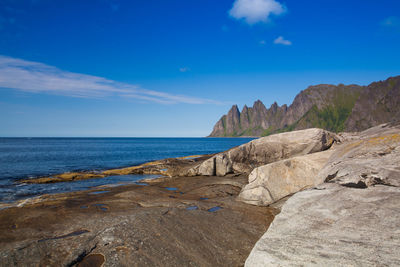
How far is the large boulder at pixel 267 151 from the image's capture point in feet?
57.6

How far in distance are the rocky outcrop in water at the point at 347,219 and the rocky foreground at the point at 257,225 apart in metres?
0.02

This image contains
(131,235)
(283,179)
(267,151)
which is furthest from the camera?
(267,151)

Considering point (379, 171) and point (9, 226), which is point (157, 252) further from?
point (379, 171)

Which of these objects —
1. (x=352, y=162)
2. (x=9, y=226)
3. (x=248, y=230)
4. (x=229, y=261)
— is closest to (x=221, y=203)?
(x=248, y=230)

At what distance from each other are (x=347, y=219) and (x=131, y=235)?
20.6 feet

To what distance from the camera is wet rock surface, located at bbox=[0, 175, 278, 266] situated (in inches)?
242

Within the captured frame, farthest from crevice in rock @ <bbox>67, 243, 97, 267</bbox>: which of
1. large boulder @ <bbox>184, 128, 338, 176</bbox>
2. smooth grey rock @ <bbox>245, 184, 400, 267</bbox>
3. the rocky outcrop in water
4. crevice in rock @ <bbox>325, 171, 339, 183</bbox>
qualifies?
large boulder @ <bbox>184, 128, 338, 176</bbox>

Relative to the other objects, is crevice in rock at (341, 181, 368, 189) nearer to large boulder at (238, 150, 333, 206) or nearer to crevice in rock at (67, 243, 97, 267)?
large boulder at (238, 150, 333, 206)

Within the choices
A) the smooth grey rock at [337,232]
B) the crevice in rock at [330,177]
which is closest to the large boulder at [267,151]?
the crevice in rock at [330,177]

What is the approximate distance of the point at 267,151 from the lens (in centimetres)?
1973

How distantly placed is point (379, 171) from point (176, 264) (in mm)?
7202

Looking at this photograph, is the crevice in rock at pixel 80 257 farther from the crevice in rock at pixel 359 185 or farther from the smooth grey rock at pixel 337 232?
the crevice in rock at pixel 359 185

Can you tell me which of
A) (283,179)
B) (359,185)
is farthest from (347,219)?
(283,179)

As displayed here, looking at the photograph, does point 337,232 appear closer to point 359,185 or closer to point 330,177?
point 359,185
